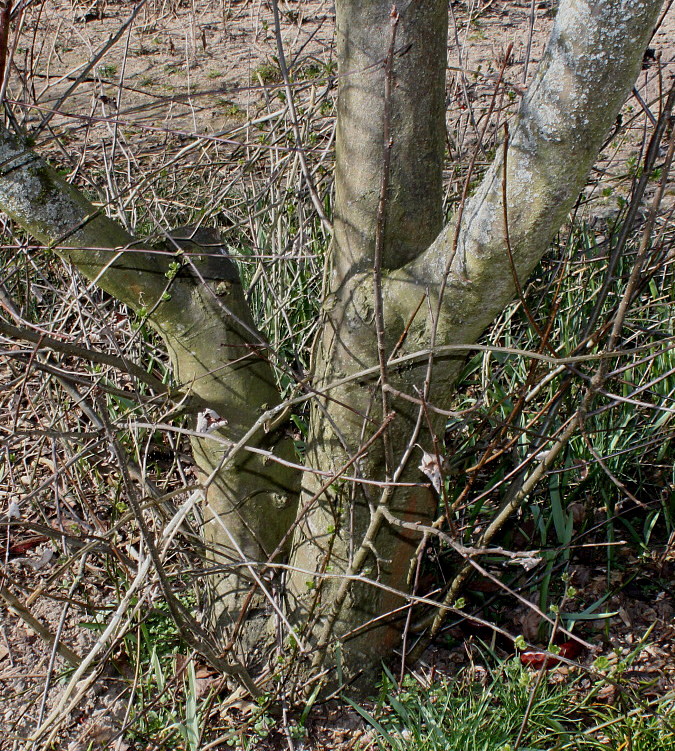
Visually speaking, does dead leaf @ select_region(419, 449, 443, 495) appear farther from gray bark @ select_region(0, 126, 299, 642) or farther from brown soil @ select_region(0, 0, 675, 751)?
brown soil @ select_region(0, 0, 675, 751)

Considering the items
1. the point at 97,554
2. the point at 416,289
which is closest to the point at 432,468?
the point at 416,289

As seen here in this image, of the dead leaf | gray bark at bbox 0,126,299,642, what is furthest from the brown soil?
the dead leaf

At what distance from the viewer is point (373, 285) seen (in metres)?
1.75

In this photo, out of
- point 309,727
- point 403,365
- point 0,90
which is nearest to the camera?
point 0,90

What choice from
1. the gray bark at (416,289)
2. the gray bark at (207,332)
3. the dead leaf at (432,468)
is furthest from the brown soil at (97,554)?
the dead leaf at (432,468)

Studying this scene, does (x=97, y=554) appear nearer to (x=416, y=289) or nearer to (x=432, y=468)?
(x=432, y=468)

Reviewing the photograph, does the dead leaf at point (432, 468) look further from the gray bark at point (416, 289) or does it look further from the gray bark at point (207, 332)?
the gray bark at point (207, 332)

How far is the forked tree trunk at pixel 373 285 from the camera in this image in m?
1.37

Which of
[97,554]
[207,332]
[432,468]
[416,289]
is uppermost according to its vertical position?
[416,289]

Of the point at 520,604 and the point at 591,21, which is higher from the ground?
the point at 591,21

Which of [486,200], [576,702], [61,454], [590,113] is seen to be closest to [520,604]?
[576,702]

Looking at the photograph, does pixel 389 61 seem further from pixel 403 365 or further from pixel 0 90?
pixel 0 90

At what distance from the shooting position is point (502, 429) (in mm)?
1985

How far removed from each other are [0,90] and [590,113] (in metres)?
1.28
